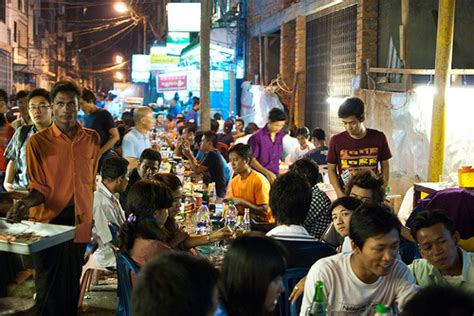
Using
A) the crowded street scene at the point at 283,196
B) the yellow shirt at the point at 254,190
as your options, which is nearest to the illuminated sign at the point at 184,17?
the crowded street scene at the point at 283,196

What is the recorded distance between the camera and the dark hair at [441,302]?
2.33 metres

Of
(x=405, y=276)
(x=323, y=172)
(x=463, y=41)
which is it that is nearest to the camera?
(x=405, y=276)

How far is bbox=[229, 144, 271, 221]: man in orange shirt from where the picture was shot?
25.5ft

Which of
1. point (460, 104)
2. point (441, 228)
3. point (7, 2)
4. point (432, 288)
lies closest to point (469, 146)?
point (460, 104)

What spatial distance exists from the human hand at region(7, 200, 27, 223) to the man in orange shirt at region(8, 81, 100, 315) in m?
0.31

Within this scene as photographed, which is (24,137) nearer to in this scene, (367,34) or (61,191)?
(61,191)

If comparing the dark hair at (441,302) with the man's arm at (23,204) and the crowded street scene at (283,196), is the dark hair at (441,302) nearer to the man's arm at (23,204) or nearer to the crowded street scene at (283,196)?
A: the crowded street scene at (283,196)

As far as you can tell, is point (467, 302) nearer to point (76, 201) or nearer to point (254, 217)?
point (76, 201)

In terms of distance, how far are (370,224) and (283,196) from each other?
Result: 1263 millimetres

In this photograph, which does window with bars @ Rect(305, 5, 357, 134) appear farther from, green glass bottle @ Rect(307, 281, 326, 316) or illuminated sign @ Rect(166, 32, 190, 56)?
illuminated sign @ Rect(166, 32, 190, 56)

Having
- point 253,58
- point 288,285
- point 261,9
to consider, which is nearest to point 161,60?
point 253,58

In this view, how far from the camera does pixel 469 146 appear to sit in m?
9.11

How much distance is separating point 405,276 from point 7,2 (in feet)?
129

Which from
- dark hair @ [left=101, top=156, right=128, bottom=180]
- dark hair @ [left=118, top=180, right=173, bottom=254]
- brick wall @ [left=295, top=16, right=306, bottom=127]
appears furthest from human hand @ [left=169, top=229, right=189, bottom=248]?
brick wall @ [left=295, top=16, right=306, bottom=127]
